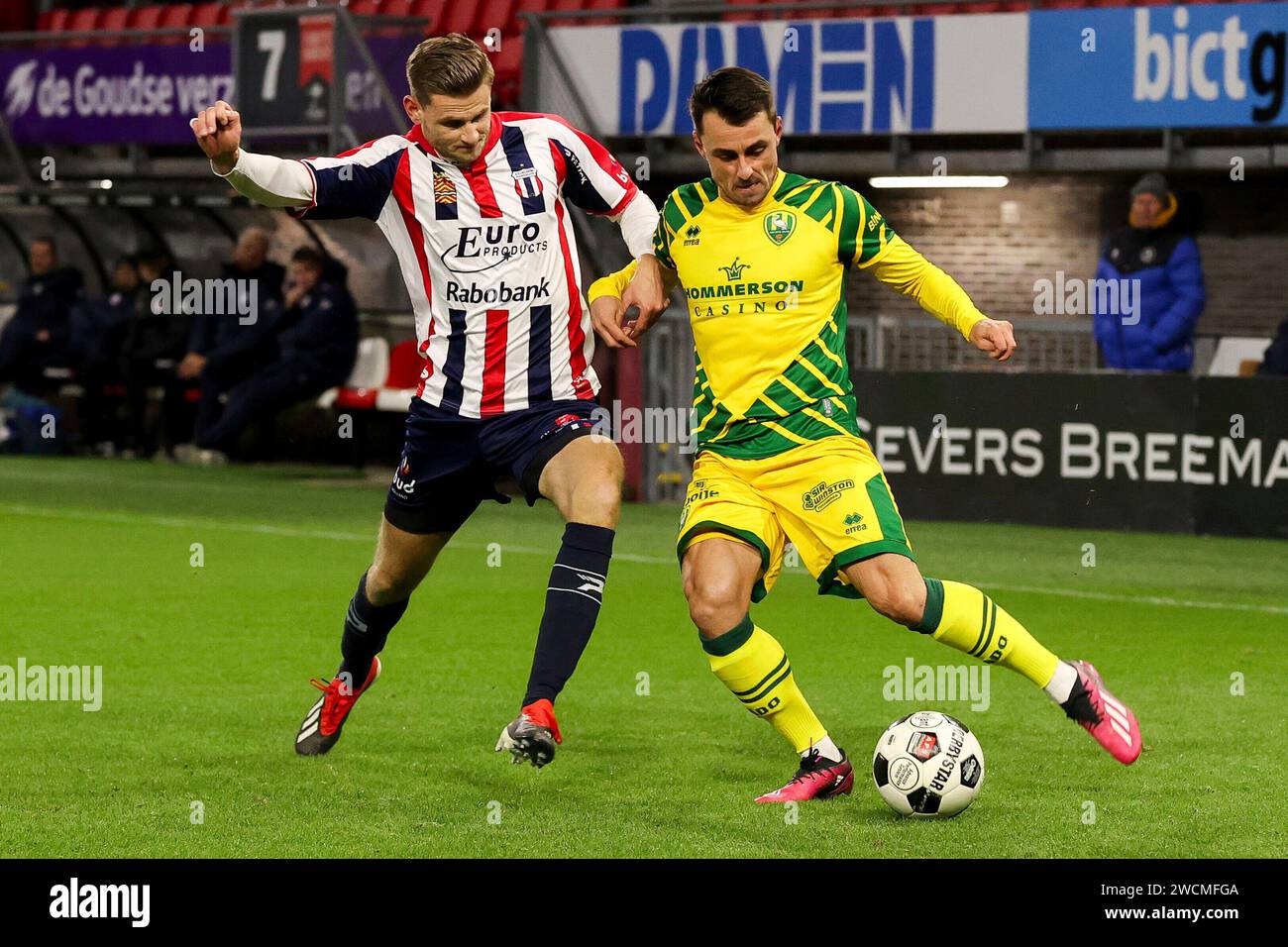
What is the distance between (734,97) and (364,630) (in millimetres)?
2042

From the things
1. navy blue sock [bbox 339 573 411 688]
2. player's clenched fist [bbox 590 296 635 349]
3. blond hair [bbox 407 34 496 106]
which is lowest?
navy blue sock [bbox 339 573 411 688]

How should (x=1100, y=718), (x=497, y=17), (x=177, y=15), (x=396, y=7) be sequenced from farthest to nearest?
(x=177, y=15)
(x=396, y=7)
(x=497, y=17)
(x=1100, y=718)

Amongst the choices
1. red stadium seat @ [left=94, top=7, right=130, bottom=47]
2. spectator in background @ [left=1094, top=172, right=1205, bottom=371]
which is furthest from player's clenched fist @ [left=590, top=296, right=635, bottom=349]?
red stadium seat @ [left=94, top=7, right=130, bottom=47]

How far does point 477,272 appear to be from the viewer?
582 cm

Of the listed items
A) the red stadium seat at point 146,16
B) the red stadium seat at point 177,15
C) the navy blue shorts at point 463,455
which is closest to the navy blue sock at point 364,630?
the navy blue shorts at point 463,455

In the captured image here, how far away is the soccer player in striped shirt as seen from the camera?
219 inches

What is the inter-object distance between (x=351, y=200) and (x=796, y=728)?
6.32 feet

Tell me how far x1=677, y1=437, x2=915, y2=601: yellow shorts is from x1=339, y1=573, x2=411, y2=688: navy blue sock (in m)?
1.11

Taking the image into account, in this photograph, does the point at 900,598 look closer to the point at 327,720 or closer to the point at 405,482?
the point at 405,482

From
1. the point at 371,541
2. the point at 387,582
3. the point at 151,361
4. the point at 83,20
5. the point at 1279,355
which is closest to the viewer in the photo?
the point at 387,582

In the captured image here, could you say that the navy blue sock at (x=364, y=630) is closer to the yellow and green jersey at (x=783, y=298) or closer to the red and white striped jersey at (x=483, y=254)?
the red and white striped jersey at (x=483, y=254)

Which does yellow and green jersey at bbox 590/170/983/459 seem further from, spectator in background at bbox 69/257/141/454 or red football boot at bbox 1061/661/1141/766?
spectator in background at bbox 69/257/141/454

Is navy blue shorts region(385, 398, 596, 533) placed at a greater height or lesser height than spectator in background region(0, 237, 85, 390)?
lesser

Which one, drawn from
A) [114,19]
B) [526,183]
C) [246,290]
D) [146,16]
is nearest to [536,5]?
[246,290]
